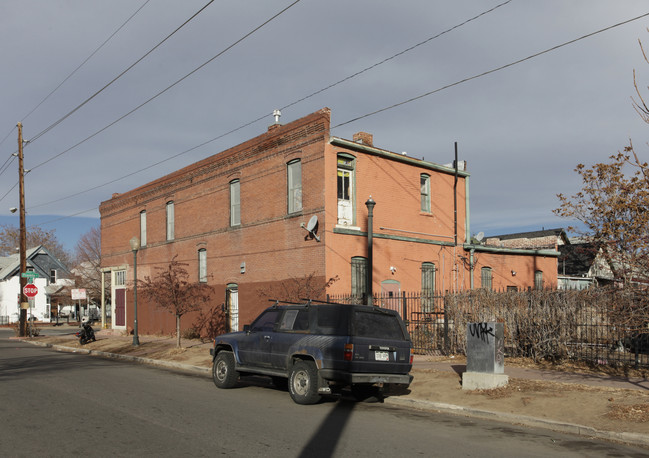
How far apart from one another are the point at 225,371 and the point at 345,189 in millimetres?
10171

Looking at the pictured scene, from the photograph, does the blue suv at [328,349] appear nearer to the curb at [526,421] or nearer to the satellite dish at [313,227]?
the curb at [526,421]

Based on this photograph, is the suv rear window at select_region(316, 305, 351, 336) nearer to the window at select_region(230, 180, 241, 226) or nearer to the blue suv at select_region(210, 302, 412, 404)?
the blue suv at select_region(210, 302, 412, 404)

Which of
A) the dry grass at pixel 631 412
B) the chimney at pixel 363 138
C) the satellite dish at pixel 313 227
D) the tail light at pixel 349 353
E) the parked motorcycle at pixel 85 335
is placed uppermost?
the chimney at pixel 363 138

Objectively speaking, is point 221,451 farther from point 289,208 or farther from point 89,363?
point 289,208

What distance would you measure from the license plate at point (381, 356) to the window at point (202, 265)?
17568mm

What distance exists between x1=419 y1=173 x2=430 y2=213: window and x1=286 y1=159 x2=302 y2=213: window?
229 inches

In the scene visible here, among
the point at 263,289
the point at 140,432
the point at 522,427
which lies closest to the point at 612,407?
the point at 522,427

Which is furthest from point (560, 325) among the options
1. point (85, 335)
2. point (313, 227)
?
point (85, 335)

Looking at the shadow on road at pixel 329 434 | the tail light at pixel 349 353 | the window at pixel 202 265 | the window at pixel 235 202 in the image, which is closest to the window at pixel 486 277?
the window at pixel 235 202

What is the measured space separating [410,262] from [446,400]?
12.5m

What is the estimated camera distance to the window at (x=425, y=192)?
2462 centimetres

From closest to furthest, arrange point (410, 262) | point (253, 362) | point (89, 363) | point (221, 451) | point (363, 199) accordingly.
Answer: point (221, 451), point (253, 362), point (89, 363), point (363, 199), point (410, 262)

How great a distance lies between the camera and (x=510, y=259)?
28875 mm

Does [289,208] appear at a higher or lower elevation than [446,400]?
higher
